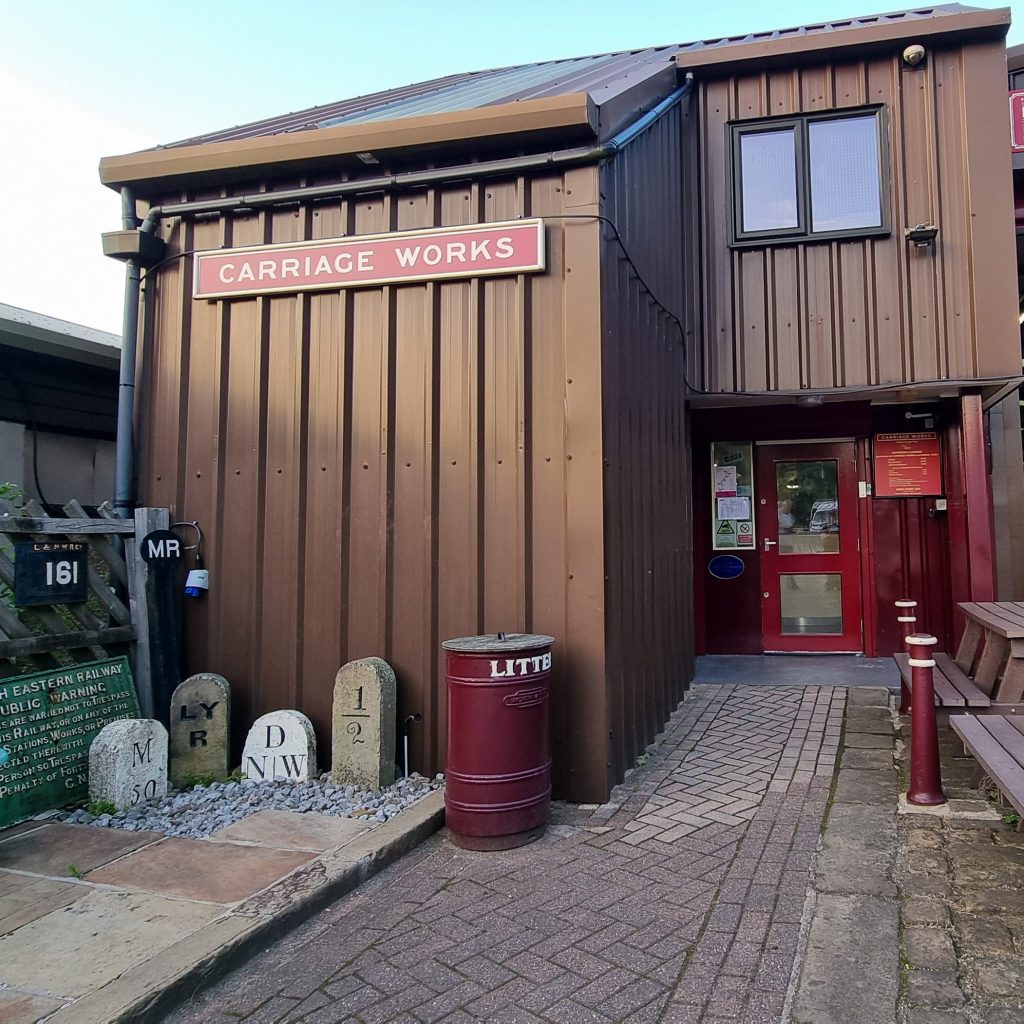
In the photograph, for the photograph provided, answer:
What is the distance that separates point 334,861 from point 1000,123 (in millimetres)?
8125

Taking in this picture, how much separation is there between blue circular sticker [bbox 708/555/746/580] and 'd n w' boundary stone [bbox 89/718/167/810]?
20.0ft

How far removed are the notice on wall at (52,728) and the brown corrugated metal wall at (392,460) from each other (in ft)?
2.28

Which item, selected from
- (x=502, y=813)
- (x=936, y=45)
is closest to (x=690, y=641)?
(x=502, y=813)

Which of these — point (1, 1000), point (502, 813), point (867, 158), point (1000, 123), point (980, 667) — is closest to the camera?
point (1, 1000)

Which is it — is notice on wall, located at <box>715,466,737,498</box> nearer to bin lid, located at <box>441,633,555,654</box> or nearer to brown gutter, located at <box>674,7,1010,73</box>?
brown gutter, located at <box>674,7,1010,73</box>

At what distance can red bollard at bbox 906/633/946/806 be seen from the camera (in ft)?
14.1

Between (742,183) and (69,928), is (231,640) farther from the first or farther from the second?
(742,183)

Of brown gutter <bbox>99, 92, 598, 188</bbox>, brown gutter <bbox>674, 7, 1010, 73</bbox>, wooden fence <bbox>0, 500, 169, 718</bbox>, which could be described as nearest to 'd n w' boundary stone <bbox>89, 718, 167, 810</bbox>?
wooden fence <bbox>0, 500, 169, 718</bbox>

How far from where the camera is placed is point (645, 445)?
5.92 meters

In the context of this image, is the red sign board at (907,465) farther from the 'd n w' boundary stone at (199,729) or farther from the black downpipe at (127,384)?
the black downpipe at (127,384)

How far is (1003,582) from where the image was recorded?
820 cm

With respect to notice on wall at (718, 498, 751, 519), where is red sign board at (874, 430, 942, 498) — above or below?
above

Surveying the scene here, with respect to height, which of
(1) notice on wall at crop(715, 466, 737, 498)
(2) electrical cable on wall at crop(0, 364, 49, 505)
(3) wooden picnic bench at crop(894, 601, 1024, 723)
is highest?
(2) electrical cable on wall at crop(0, 364, 49, 505)

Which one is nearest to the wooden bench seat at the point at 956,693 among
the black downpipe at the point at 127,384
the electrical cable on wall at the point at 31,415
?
the black downpipe at the point at 127,384
